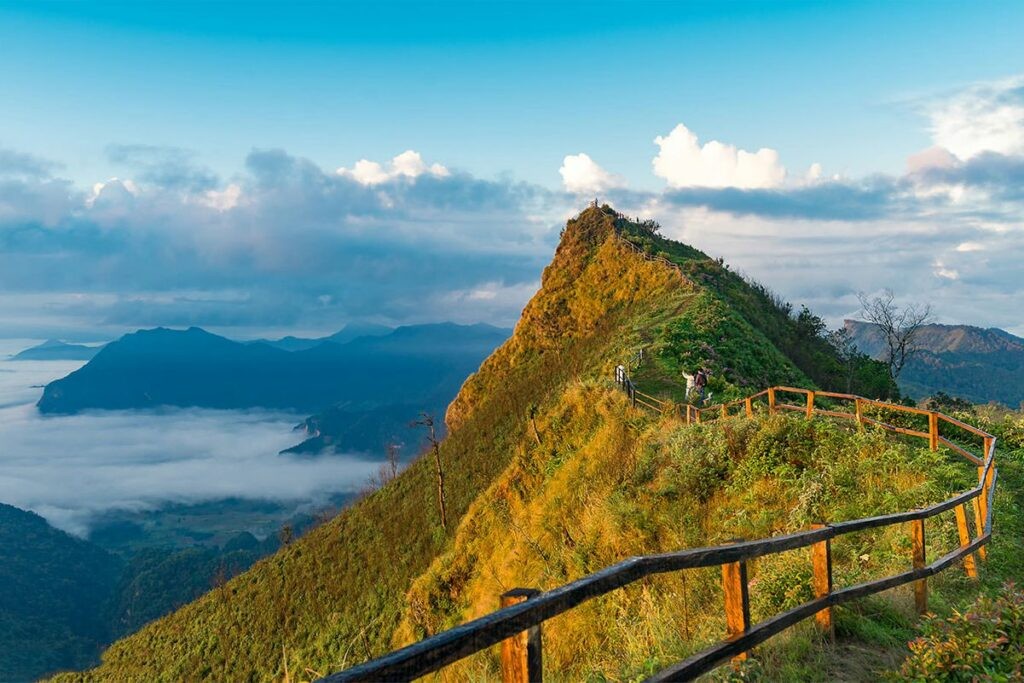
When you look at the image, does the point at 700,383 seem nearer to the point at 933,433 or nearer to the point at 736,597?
the point at 933,433

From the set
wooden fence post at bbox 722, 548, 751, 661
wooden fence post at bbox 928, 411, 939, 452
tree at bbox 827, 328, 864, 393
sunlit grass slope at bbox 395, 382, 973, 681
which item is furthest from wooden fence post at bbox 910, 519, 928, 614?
tree at bbox 827, 328, 864, 393

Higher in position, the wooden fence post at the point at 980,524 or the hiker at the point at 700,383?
the hiker at the point at 700,383

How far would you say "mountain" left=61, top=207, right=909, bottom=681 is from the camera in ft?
42.7

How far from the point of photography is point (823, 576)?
634cm

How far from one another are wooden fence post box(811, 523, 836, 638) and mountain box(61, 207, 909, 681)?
1263 mm

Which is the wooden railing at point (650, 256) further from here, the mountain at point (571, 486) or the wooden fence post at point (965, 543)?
the wooden fence post at point (965, 543)

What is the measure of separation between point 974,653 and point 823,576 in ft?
4.49

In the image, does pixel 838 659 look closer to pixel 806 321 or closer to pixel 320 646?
pixel 320 646

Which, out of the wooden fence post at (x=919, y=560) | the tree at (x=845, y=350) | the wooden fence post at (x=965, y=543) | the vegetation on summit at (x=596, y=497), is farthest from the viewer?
the tree at (x=845, y=350)

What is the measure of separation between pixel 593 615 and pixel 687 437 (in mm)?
6307

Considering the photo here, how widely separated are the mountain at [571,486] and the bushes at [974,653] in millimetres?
1922

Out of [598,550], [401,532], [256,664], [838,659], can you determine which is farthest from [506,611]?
[256,664]

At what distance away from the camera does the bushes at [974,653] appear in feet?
16.5

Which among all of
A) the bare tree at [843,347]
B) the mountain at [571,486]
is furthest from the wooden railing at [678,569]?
the bare tree at [843,347]
